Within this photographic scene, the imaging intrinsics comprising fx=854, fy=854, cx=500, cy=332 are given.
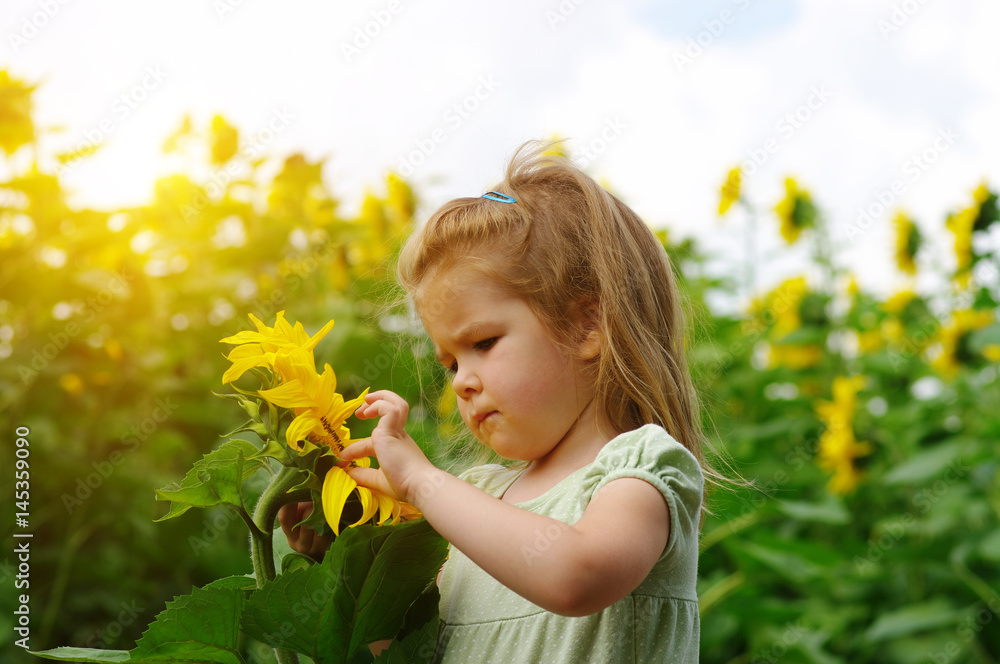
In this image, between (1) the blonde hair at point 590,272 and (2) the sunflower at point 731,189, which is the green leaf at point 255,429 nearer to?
(1) the blonde hair at point 590,272

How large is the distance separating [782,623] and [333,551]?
201cm

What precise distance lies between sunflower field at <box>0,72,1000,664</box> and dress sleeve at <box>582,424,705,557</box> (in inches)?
7.5

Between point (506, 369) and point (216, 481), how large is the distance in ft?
1.12

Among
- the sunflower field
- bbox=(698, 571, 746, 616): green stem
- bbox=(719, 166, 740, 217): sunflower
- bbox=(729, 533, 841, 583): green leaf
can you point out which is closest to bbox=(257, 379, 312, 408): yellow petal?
the sunflower field

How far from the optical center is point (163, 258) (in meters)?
2.34

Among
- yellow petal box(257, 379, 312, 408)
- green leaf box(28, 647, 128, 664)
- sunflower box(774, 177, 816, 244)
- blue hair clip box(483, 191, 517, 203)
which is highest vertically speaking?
blue hair clip box(483, 191, 517, 203)

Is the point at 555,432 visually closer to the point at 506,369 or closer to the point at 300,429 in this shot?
the point at 506,369

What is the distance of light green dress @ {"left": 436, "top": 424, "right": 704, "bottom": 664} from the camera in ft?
2.74

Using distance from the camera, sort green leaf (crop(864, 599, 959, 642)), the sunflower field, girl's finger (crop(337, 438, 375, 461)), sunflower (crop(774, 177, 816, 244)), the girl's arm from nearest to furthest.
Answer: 1. the girl's arm
2. girl's finger (crop(337, 438, 375, 461))
3. the sunflower field
4. green leaf (crop(864, 599, 959, 642))
5. sunflower (crop(774, 177, 816, 244))

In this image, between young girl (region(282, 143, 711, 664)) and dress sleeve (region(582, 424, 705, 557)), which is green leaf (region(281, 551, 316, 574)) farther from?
dress sleeve (region(582, 424, 705, 557))

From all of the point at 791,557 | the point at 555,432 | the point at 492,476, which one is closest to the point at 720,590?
the point at 791,557

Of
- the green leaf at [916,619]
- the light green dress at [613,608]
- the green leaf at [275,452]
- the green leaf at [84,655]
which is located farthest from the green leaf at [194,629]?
the green leaf at [916,619]

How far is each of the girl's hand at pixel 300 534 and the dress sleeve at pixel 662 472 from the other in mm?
291

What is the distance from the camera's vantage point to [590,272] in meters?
1.10
